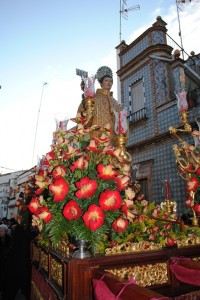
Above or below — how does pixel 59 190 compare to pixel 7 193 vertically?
below

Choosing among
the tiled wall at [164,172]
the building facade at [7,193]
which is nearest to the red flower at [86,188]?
the tiled wall at [164,172]

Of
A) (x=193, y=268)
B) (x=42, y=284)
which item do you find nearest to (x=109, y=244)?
(x=193, y=268)

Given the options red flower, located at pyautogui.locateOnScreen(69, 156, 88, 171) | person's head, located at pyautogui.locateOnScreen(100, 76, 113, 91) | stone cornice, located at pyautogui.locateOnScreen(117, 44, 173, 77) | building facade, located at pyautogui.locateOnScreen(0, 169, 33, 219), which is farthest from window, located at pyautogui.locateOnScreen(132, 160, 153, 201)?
building facade, located at pyautogui.locateOnScreen(0, 169, 33, 219)

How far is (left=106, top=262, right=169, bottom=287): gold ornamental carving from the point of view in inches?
71.9

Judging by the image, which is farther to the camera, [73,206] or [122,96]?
[122,96]

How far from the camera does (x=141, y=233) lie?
94.0 inches

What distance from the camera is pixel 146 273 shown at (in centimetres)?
194

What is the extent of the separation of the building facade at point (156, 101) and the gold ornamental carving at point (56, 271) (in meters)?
7.78

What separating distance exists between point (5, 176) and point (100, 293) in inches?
1125

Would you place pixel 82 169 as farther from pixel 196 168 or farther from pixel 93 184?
pixel 196 168

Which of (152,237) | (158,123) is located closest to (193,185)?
(152,237)

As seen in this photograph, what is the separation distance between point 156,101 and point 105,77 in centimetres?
807

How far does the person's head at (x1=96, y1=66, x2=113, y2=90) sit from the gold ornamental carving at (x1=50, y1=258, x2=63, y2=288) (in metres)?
2.88

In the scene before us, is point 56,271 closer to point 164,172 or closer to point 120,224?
point 120,224
